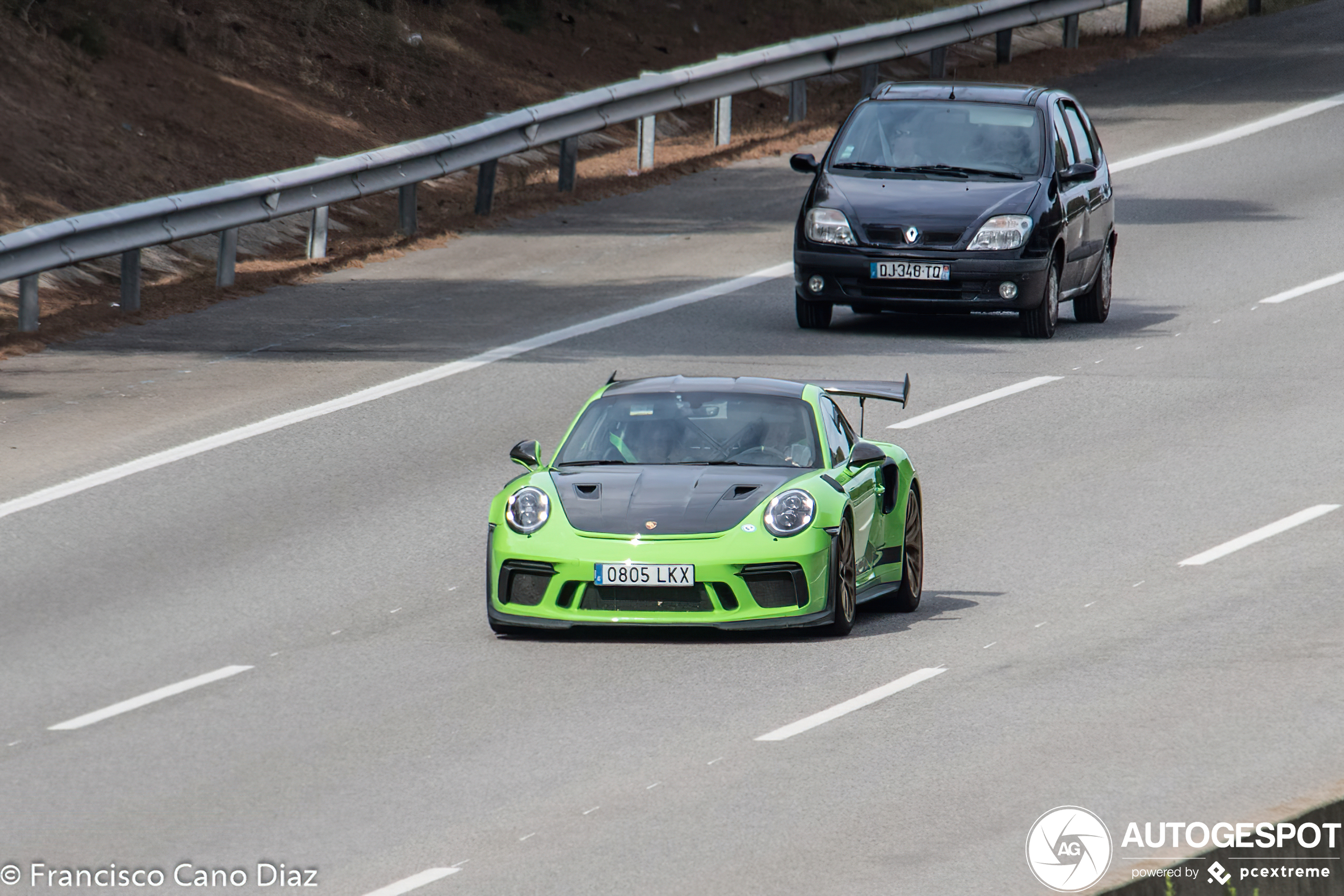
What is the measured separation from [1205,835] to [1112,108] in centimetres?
2302

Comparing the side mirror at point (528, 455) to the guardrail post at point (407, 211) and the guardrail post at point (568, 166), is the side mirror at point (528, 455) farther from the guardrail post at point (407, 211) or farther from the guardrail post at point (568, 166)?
the guardrail post at point (568, 166)

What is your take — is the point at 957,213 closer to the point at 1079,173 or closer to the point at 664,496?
the point at 1079,173

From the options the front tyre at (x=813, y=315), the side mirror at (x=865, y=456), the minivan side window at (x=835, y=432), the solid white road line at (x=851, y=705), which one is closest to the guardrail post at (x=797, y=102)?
the front tyre at (x=813, y=315)

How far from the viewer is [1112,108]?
29.6 m

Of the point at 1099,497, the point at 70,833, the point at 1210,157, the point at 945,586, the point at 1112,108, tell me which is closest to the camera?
the point at 70,833

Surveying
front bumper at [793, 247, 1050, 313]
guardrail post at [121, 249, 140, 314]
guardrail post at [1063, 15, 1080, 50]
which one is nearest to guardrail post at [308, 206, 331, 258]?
guardrail post at [121, 249, 140, 314]

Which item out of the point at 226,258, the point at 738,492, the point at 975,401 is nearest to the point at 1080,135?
the point at 975,401

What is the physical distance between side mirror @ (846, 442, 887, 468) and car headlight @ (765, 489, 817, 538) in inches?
24.8

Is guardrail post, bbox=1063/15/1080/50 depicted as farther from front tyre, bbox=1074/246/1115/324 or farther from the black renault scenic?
front tyre, bbox=1074/246/1115/324

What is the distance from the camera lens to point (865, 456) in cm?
1178

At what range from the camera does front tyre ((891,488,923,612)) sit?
474 inches

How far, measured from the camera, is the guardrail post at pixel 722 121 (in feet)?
91.1

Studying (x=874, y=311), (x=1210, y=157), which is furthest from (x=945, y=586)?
(x=1210, y=157)

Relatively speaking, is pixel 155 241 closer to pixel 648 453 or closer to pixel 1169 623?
pixel 648 453
